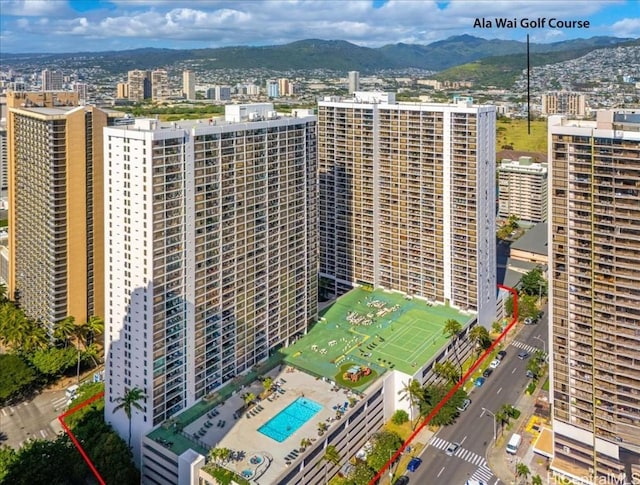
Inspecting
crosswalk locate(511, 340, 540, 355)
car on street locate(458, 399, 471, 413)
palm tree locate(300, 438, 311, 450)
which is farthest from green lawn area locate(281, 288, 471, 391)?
palm tree locate(300, 438, 311, 450)

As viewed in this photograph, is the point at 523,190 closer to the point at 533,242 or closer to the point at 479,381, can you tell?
the point at 533,242

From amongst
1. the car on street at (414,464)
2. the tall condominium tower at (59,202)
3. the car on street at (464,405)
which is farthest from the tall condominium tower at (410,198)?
the tall condominium tower at (59,202)

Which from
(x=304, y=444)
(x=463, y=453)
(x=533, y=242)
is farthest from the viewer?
(x=533, y=242)

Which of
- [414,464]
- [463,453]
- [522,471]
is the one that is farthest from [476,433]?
[414,464]

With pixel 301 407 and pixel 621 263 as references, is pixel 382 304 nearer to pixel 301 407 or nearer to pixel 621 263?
pixel 301 407

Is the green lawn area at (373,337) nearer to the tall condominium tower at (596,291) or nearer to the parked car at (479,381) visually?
the parked car at (479,381)
